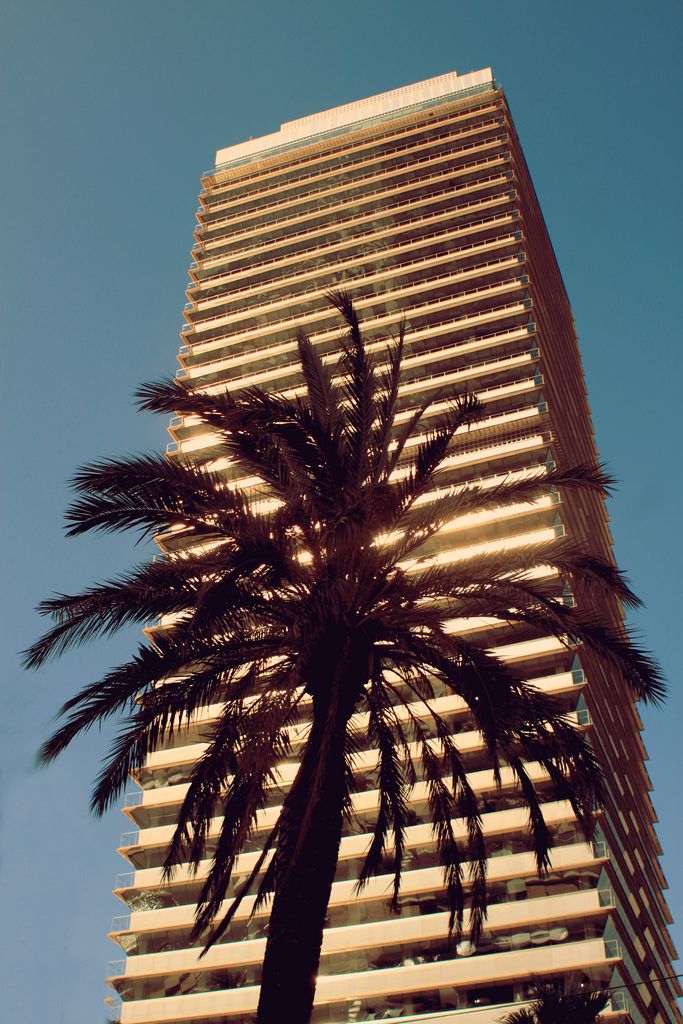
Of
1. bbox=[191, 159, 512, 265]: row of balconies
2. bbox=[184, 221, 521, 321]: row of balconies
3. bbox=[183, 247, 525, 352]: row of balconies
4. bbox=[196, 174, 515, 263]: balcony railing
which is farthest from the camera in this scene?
bbox=[191, 159, 512, 265]: row of balconies

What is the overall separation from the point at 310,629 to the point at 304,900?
303 cm

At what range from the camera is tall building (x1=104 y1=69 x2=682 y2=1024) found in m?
35.3

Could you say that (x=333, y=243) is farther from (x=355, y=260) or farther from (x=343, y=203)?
(x=343, y=203)

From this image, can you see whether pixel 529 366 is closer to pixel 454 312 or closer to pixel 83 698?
pixel 454 312

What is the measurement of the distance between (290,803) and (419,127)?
6439 centimetres

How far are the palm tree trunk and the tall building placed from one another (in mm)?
7520

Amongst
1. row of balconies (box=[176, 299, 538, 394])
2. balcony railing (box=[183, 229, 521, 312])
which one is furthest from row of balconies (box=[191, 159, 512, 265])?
row of balconies (box=[176, 299, 538, 394])

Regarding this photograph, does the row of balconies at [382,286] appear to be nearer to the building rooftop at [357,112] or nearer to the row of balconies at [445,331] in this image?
the row of balconies at [445,331]

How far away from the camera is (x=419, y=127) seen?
69.0 metres

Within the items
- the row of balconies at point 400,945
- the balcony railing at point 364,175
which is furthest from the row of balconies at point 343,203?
the row of balconies at point 400,945

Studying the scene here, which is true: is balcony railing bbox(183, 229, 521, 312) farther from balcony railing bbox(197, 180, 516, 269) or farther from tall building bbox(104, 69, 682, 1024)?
balcony railing bbox(197, 180, 516, 269)

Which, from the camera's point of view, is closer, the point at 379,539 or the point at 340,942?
the point at 379,539

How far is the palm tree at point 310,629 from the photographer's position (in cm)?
1233

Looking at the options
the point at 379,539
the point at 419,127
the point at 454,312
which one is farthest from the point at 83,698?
the point at 419,127
